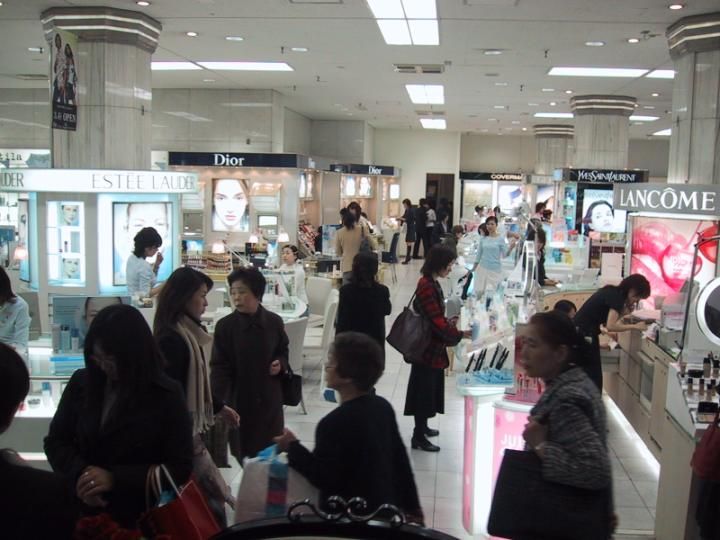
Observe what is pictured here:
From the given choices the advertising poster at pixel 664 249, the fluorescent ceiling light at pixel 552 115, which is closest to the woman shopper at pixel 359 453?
the advertising poster at pixel 664 249

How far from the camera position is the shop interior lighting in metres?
7.92

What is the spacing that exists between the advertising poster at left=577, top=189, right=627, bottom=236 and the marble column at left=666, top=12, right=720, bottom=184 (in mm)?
7291

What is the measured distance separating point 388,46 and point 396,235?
A: 8171 millimetres

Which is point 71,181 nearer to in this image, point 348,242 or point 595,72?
point 348,242

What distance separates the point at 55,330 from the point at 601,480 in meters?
3.38

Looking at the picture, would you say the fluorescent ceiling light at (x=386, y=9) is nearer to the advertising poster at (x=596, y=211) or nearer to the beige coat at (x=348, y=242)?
the beige coat at (x=348, y=242)

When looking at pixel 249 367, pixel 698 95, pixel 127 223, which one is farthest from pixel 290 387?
pixel 698 95

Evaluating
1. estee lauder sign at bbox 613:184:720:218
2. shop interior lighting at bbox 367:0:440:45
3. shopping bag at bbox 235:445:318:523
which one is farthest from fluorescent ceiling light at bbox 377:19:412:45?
shopping bag at bbox 235:445:318:523

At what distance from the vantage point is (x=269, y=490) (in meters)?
2.50

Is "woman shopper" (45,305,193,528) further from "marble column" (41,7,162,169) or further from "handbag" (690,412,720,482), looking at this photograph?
"marble column" (41,7,162,169)

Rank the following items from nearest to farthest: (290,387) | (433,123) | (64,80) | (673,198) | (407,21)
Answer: (290,387)
(673,198)
(64,80)
(407,21)
(433,123)

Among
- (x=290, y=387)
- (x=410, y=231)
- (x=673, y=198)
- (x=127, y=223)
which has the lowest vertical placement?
(x=290, y=387)

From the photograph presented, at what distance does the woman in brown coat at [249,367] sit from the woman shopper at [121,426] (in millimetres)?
1681

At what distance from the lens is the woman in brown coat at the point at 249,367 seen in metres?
4.24
